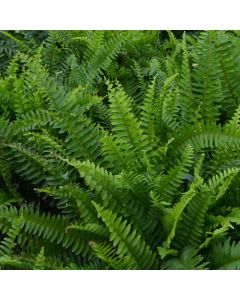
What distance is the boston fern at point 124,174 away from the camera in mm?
2250

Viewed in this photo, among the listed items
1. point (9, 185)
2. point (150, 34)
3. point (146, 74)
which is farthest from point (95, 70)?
point (9, 185)

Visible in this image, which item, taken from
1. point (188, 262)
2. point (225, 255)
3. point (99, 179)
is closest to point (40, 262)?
point (99, 179)

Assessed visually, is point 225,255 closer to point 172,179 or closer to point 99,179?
point 172,179

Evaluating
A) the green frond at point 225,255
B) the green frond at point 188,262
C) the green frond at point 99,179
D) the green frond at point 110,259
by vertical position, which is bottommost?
the green frond at point 110,259

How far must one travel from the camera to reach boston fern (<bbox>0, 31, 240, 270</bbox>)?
7.38 feet

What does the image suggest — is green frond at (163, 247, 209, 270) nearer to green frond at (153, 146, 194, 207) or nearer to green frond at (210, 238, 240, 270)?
green frond at (210, 238, 240, 270)

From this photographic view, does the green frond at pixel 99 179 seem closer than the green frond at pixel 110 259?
No

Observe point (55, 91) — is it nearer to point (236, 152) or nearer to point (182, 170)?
point (182, 170)

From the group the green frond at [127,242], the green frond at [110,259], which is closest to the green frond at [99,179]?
A: the green frond at [127,242]

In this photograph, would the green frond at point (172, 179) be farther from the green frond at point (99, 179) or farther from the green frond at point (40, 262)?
the green frond at point (40, 262)

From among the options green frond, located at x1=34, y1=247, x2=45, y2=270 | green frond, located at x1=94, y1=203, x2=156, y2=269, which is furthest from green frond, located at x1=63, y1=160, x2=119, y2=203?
green frond, located at x1=34, y1=247, x2=45, y2=270

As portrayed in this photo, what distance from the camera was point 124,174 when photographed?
2.31 m

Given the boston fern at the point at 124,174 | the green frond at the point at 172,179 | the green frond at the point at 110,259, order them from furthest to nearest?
the green frond at the point at 172,179 < the boston fern at the point at 124,174 < the green frond at the point at 110,259

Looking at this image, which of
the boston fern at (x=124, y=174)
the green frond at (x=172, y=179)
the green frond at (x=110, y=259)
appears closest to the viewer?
the green frond at (x=110, y=259)
